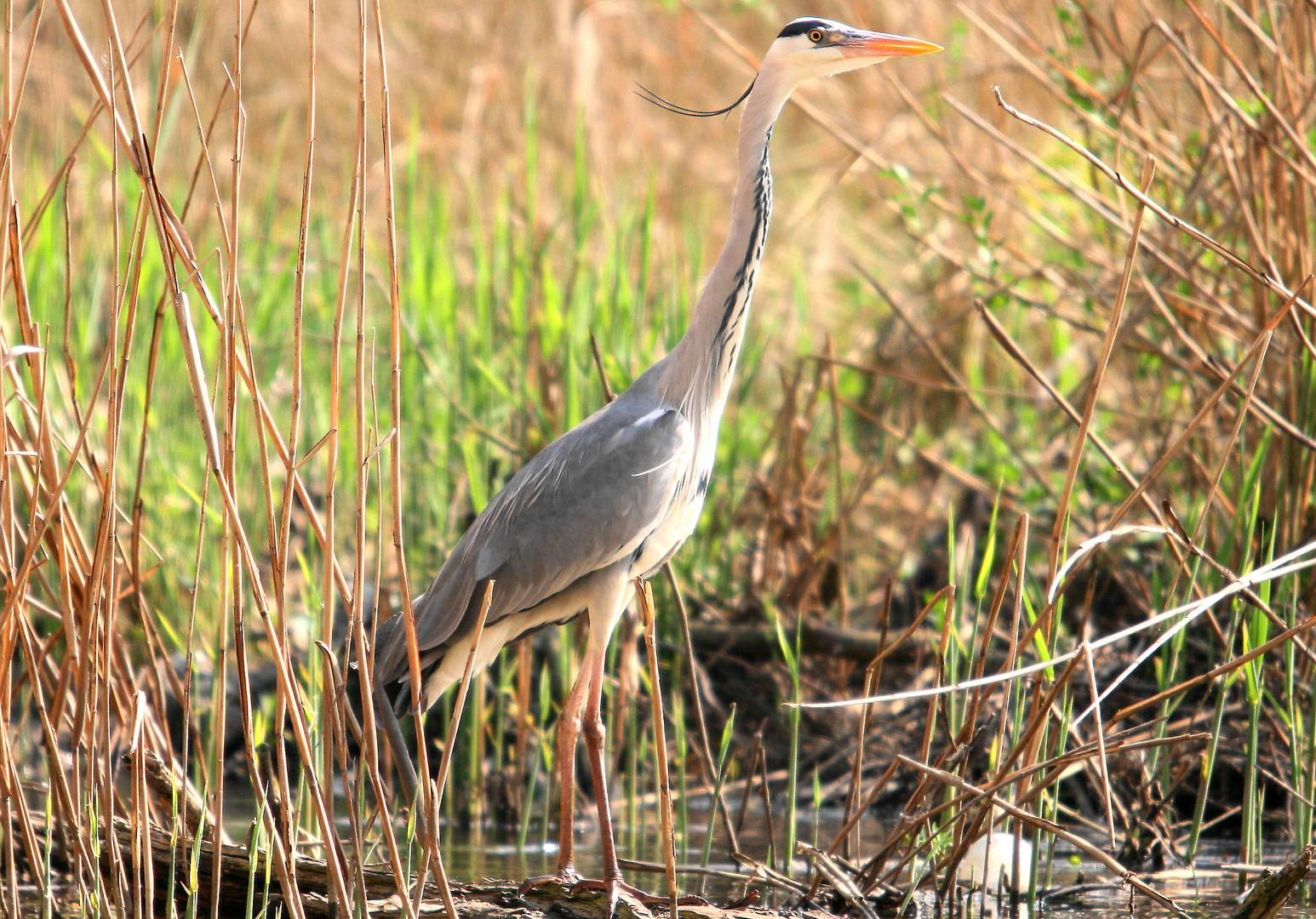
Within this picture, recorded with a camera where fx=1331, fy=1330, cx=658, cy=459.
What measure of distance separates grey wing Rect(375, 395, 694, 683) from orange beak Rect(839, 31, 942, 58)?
2.79ft

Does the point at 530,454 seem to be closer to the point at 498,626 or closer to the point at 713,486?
the point at 713,486

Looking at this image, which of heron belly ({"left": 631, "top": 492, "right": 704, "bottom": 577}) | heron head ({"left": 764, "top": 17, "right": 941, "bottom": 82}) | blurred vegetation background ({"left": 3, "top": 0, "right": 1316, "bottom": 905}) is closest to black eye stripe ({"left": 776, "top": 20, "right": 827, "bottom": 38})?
heron head ({"left": 764, "top": 17, "right": 941, "bottom": 82})

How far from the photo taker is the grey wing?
2855 millimetres

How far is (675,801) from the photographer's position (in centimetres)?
365

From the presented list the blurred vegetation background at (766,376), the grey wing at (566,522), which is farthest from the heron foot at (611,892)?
the grey wing at (566,522)

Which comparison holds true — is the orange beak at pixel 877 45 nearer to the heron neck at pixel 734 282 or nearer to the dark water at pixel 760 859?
the heron neck at pixel 734 282

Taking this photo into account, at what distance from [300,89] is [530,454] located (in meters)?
5.86

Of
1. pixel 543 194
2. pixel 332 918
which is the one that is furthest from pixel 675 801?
pixel 543 194

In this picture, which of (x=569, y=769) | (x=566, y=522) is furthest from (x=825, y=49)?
(x=569, y=769)

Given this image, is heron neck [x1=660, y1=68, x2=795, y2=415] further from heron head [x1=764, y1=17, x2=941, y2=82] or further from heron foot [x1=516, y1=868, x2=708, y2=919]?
heron foot [x1=516, y1=868, x2=708, y2=919]

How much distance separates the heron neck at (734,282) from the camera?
2.83m

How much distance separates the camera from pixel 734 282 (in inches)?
113

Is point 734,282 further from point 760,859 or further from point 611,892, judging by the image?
point 760,859

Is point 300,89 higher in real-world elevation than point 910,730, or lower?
higher
